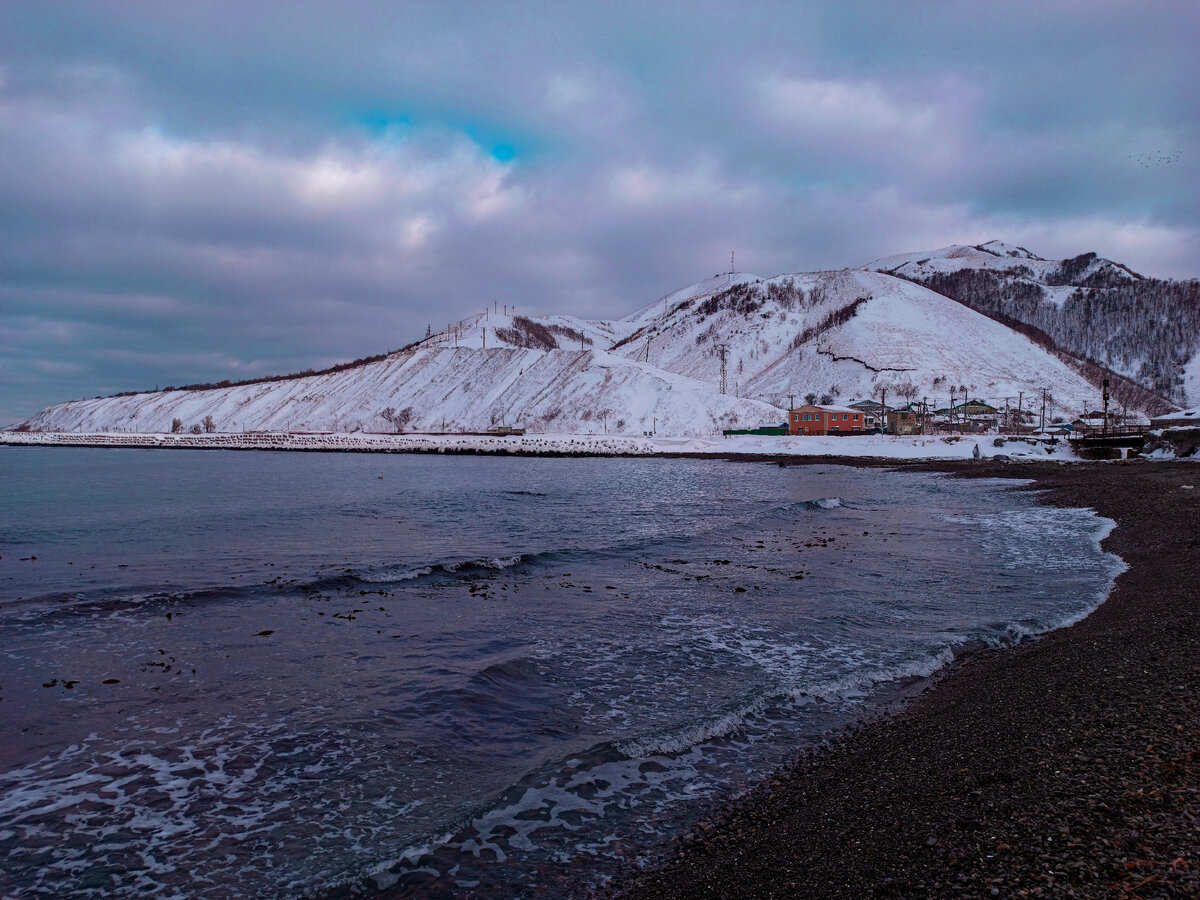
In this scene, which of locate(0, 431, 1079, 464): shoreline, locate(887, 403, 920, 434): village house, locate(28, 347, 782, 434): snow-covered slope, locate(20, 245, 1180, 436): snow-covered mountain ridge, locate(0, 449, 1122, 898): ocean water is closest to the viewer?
locate(0, 449, 1122, 898): ocean water

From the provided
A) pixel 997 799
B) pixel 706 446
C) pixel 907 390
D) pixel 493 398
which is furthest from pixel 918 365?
pixel 997 799

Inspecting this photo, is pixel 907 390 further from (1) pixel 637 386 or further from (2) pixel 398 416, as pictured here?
(2) pixel 398 416

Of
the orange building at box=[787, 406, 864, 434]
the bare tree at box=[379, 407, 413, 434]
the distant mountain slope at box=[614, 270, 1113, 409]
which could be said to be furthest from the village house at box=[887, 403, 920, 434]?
the bare tree at box=[379, 407, 413, 434]

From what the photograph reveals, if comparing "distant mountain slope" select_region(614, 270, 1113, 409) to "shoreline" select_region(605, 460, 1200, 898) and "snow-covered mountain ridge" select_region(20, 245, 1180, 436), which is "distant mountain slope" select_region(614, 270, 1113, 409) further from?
"shoreline" select_region(605, 460, 1200, 898)

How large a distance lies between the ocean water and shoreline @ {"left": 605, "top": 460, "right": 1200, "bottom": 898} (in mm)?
732

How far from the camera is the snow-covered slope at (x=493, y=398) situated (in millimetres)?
132475

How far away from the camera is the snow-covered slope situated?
13248 cm

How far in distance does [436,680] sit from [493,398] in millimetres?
149819

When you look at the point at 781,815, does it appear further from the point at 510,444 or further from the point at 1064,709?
the point at 510,444

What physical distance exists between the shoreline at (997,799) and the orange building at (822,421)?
110 metres

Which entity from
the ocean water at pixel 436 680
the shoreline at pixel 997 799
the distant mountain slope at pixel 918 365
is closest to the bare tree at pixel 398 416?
the distant mountain slope at pixel 918 365

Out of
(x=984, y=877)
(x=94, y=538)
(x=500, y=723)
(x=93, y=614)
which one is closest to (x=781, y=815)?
(x=984, y=877)

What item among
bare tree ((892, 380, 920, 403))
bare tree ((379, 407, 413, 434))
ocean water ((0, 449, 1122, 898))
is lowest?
ocean water ((0, 449, 1122, 898))

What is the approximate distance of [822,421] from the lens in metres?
116
